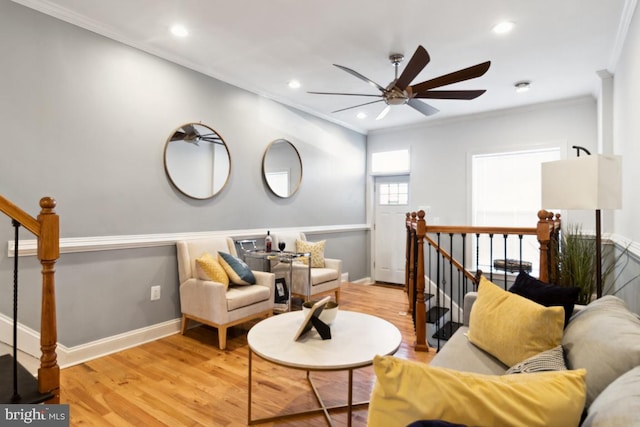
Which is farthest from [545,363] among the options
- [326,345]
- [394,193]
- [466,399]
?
[394,193]

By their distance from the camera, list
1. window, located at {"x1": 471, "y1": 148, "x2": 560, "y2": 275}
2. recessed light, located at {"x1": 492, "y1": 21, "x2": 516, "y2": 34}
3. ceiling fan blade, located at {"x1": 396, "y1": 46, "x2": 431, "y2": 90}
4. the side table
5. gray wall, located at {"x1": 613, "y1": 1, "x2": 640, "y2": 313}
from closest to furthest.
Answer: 1. ceiling fan blade, located at {"x1": 396, "y1": 46, "x2": 431, "y2": 90}
2. gray wall, located at {"x1": 613, "y1": 1, "x2": 640, "y2": 313}
3. recessed light, located at {"x1": 492, "y1": 21, "x2": 516, "y2": 34}
4. the side table
5. window, located at {"x1": 471, "y1": 148, "x2": 560, "y2": 275}

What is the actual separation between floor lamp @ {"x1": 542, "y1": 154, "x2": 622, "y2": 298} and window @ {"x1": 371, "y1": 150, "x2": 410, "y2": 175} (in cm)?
382

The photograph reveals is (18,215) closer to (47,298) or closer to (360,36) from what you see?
(47,298)

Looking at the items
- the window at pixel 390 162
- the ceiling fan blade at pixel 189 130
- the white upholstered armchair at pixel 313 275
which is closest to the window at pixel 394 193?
the window at pixel 390 162

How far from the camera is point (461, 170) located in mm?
5477

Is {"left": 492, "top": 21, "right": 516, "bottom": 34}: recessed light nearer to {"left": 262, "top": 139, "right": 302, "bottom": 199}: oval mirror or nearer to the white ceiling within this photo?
the white ceiling

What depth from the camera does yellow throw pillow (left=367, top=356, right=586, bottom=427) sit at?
78cm

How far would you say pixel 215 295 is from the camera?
310 centimetres

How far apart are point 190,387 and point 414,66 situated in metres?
2.85

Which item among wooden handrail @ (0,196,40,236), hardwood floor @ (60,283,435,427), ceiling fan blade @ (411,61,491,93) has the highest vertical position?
ceiling fan blade @ (411,61,491,93)

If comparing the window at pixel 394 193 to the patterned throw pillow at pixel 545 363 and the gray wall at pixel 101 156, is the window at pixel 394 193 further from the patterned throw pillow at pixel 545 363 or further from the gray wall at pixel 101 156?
the patterned throw pillow at pixel 545 363

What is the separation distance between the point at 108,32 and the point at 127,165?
114 centimetres

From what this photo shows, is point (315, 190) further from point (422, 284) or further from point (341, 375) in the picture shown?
point (341, 375)

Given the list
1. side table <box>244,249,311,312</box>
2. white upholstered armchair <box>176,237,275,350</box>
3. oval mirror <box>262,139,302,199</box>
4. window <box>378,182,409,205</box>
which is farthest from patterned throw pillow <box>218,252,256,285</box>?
window <box>378,182,409,205</box>
